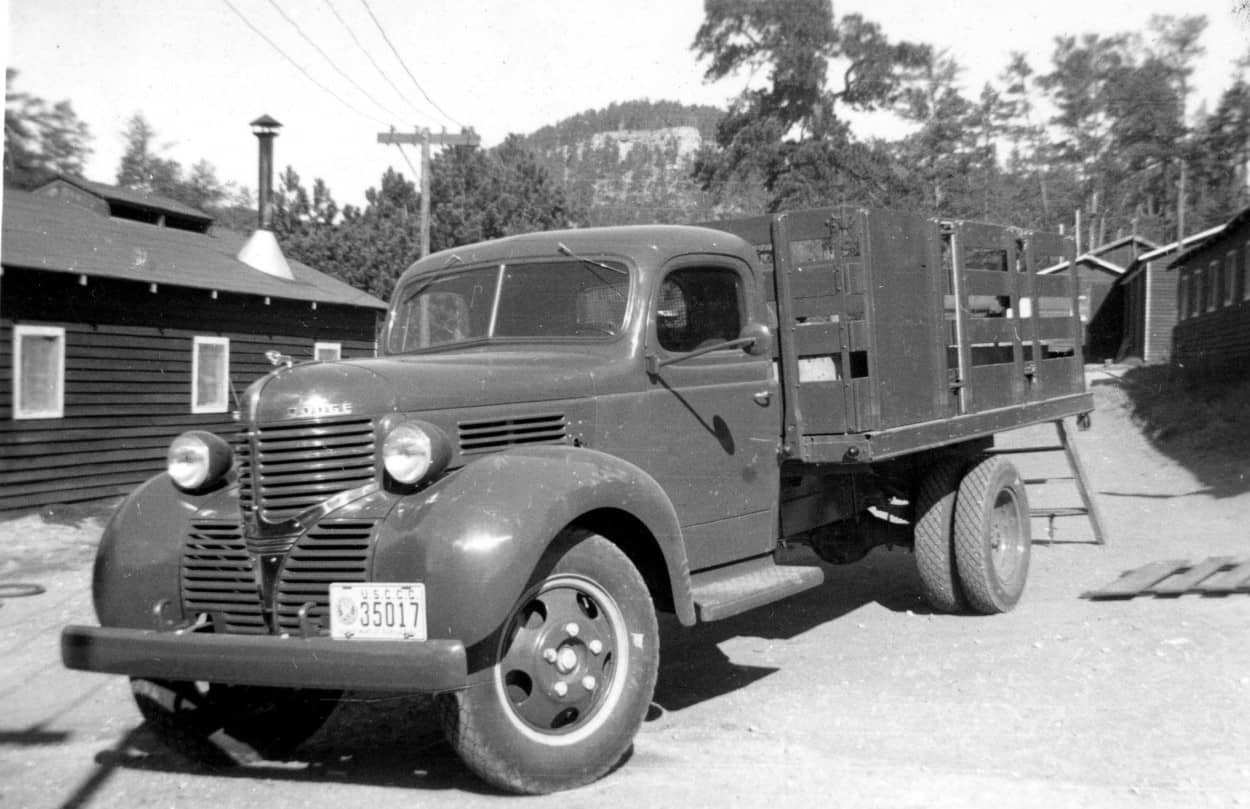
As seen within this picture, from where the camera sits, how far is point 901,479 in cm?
774

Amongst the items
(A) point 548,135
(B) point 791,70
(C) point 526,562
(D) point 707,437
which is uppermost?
(A) point 548,135

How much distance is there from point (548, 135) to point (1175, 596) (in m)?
63.5

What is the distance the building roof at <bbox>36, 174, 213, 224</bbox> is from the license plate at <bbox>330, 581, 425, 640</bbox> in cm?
1671

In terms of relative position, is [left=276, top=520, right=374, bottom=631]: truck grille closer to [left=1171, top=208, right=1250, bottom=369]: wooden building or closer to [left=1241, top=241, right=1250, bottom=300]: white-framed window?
[left=1171, top=208, right=1250, bottom=369]: wooden building

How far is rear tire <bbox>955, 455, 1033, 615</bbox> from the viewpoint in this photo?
24.2ft

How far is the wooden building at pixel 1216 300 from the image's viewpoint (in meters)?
26.1

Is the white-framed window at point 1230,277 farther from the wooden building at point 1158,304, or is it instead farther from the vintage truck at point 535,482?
the vintage truck at point 535,482

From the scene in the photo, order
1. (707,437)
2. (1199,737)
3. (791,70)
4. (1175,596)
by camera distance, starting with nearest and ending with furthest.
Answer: (1199,737) < (707,437) < (1175,596) < (791,70)

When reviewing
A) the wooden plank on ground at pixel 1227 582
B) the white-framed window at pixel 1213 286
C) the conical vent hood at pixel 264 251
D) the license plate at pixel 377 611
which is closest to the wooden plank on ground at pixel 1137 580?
the wooden plank on ground at pixel 1227 582

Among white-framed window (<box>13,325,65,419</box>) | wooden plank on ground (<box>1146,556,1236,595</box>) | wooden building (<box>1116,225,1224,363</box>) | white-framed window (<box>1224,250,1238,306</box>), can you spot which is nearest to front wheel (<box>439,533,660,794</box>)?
wooden plank on ground (<box>1146,556,1236,595</box>)

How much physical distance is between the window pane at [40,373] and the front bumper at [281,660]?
12.1 metres

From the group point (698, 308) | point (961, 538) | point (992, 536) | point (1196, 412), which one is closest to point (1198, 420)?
point (1196, 412)

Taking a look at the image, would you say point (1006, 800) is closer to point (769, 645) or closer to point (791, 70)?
point (769, 645)

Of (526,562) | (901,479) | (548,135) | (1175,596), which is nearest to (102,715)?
(526,562)
